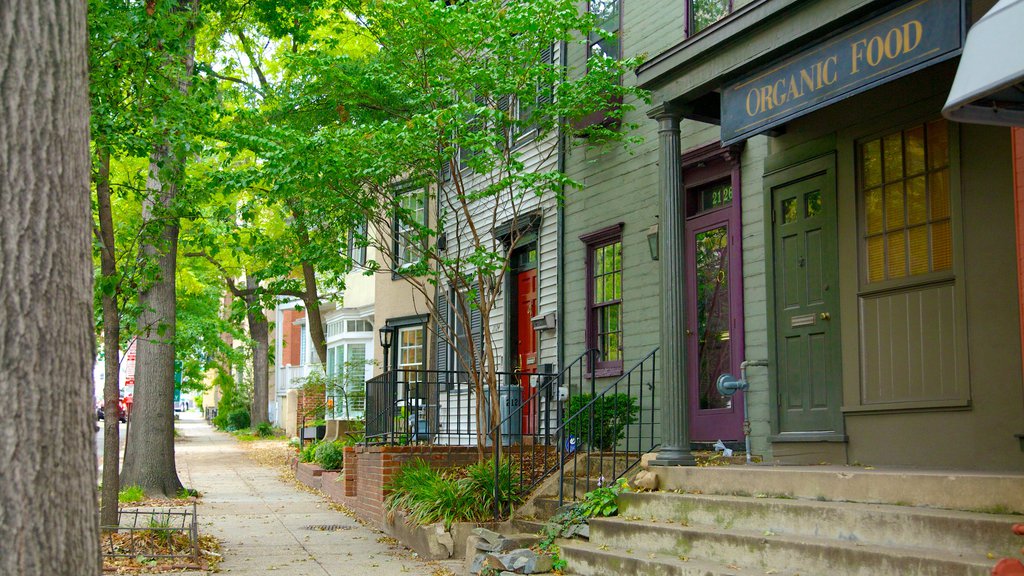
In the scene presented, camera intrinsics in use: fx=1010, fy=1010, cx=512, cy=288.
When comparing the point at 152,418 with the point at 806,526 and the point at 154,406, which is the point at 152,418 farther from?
the point at 806,526

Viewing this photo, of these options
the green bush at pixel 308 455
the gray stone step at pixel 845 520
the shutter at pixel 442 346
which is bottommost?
the green bush at pixel 308 455

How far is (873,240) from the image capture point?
7.88m

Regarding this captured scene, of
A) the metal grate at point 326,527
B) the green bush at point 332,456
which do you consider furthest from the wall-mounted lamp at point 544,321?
the green bush at point 332,456

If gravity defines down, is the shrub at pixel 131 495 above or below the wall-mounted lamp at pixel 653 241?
below

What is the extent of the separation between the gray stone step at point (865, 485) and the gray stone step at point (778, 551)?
0.43 metres

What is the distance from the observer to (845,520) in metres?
6.10

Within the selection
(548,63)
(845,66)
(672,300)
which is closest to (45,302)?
(845,66)

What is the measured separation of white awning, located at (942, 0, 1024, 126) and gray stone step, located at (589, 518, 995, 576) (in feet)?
7.47

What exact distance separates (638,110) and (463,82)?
6.66 feet

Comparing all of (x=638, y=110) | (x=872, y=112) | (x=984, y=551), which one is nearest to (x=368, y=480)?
(x=638, y=110)

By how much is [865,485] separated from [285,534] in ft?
23.8

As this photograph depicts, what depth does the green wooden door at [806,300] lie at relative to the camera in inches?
324

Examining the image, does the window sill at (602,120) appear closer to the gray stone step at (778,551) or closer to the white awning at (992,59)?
the gray stone step at (778,551)

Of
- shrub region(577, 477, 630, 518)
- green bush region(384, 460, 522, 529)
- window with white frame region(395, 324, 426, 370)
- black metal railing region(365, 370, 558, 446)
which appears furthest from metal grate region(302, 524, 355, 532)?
window with white frame region(395, 324, 426, 370)
